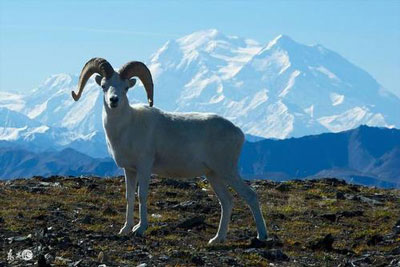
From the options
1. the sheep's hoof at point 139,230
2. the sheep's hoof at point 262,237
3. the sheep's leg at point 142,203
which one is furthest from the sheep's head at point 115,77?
the sheep's hoof at point 262,237

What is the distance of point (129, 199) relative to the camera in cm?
2438

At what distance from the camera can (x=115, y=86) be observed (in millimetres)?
24094

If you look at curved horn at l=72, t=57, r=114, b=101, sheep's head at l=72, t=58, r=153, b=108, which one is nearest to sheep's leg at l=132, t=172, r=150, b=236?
sheep's head at l=72, t=58, r=153, b=108

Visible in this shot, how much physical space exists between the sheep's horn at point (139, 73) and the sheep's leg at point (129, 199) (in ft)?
7.07

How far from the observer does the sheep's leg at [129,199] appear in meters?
24.0

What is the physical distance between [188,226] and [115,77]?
181 inches

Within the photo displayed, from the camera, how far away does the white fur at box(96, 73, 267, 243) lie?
79.0 ft

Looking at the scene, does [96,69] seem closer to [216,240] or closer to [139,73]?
[139,73]

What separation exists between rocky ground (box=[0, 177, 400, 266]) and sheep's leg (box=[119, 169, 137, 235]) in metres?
0.39

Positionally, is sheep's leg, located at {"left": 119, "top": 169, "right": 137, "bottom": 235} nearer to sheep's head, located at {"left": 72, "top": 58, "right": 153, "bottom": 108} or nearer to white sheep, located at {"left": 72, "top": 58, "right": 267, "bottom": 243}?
white sheep, located at {"left": 72, "top": 58, "right": 267, "bottom": 243}

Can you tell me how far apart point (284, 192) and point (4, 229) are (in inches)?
594

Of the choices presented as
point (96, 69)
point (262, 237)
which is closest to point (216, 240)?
point (262, 237)

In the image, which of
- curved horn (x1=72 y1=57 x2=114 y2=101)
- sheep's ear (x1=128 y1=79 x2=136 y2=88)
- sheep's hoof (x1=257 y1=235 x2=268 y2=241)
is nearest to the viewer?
sheep's hoof (x1=257 y1=235 x2=268 y2=241)

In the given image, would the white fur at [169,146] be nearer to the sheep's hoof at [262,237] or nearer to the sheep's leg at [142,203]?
the sheep's leg at [142,203]
